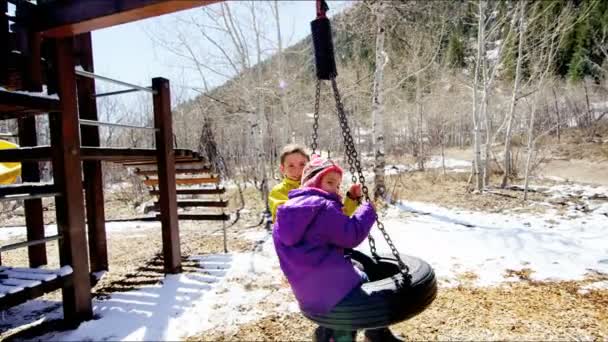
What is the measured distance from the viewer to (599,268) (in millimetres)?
3930

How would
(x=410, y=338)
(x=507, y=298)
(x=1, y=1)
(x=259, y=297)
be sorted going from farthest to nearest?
(x=259, y=297)
(x=507, y=298)
(x=1, y=1)
(x=410, y=338)

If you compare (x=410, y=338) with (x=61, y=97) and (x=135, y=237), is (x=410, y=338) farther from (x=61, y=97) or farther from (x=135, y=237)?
(x=135, y=237)

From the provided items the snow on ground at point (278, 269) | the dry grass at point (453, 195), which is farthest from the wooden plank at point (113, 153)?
the dry grass at point (453, 195)

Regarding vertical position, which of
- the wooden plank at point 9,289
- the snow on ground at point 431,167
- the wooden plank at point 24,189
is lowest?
the wooden plank at point 9,289

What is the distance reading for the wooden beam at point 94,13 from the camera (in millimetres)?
2215

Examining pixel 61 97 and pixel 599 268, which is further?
pixel 599 268

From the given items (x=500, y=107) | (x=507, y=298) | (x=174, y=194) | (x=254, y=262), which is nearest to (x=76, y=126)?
(x=174, y=194)

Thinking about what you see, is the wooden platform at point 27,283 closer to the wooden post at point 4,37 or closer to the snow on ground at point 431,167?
the wooden post at point 4,37

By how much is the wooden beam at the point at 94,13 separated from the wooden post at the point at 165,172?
1516 mm

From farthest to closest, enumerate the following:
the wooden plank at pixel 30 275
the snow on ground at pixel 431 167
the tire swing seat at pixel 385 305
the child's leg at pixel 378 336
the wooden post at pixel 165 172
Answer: the snow on ground at pixel 431 167
the wooden post at pixel 165 172
the wooden plank at pixel 30 275
the child's leg at pixel 378 336
the tire swing seat at pixel 385 305

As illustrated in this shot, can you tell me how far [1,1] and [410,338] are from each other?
4.21 metres

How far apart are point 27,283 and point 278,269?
2.45 meters

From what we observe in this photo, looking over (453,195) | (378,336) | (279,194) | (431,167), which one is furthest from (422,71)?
(378,336)

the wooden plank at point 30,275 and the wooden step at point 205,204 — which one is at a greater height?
the wooden step at point 205,204
